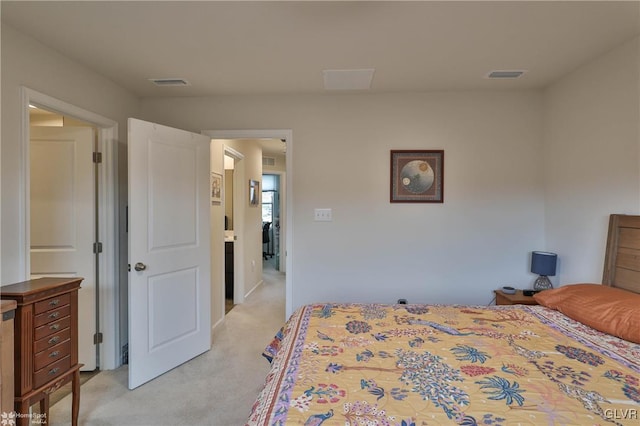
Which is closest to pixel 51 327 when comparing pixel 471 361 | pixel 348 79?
pixel 471 361

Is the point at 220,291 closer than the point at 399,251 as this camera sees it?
No

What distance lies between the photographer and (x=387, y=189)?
3.03 m

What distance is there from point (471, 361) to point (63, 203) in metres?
2.98

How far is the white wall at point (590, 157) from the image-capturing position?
208cm

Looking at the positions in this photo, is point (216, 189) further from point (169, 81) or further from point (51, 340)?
point (51, 340)

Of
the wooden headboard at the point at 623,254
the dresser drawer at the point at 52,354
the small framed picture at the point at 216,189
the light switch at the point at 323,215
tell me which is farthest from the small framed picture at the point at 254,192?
the wooden headboard at the point at 623,254

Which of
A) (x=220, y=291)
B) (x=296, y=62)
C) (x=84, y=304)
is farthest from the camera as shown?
(x=220, y=291)

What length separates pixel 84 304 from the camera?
257cm

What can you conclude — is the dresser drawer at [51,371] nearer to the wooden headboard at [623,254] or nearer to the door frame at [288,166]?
the door frame at [288,166]

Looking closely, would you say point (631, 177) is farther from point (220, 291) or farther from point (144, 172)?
point (220, 291)

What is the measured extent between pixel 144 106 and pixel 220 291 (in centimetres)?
211

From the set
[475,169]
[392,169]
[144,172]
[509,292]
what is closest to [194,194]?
[144,172]

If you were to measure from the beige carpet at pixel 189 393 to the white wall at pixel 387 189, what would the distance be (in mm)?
757

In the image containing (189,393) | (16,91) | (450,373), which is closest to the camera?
(450,373)
